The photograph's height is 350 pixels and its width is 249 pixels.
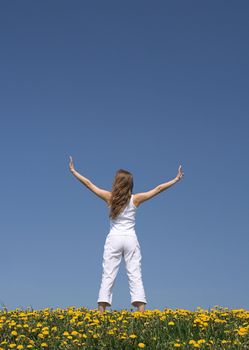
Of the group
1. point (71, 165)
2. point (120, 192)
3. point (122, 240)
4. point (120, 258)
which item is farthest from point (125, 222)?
point (71, 165)

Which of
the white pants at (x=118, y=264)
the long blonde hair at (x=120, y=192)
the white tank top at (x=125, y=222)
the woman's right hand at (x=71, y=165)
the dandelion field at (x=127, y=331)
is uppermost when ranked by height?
the woman's right hand at (x=71, y=165)

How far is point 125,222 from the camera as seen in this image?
1200 centimetres

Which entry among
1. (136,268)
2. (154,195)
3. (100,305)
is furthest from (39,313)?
(154,195)

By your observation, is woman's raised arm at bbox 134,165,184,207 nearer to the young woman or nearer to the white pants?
the young woman

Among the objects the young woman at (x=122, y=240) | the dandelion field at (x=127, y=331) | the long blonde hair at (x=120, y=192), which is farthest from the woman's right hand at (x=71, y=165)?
the dandelion field at (x=127, y=331)

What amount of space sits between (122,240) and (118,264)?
53 centimetres

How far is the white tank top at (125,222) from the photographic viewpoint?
470 inches

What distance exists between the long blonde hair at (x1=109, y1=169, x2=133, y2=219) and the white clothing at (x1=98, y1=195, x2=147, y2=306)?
132 mm

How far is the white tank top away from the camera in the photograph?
11945 mm

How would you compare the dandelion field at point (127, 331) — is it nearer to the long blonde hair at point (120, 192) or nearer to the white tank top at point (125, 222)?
the white tank top at point (125, 222)

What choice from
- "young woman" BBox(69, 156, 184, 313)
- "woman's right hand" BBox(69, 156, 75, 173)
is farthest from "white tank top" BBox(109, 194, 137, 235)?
"woman's right hand" BBox(69, 156, 75, 173)

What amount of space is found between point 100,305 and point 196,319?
107 inches

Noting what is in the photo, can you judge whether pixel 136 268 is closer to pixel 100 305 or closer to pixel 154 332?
pixel 100 305

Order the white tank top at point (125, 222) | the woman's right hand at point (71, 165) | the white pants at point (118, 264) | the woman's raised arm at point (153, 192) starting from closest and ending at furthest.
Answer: the white pants at point (118, 264) < the white tank top at point (125, 222) < the woman's raised arm at point (153, 192) < the woman's right hand at point (71, 165)
